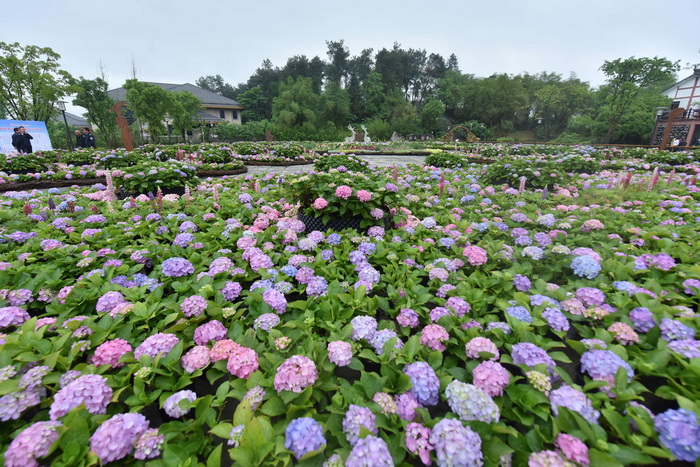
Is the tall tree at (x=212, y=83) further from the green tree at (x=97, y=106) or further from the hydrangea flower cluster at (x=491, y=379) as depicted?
the hydrangea flower cluster at (x=491, y=379)

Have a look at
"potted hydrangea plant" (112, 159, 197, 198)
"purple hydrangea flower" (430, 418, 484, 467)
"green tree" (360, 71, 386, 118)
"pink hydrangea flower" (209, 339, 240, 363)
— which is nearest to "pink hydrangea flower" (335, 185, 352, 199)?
"pink hydrangea flower" (209, 339, 240, 363)

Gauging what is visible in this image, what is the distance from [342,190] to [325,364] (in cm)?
186

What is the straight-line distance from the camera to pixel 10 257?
2.26 m

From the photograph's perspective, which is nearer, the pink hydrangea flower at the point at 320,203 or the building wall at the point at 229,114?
the pink hydrangea flower at the point at 320,203

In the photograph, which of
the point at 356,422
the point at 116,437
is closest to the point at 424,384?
the point at 356,422

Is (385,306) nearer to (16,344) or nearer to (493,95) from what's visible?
(16,344)

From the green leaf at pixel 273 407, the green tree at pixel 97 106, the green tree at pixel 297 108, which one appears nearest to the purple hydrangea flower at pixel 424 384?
the green leaf at pixel 273 407

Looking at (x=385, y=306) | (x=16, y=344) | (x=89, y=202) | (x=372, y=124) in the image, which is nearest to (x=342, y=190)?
(x=385, y=306)

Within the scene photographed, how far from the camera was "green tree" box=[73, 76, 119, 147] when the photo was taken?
19375 millimetres

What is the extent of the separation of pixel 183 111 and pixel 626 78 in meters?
34.6

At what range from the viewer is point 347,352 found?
1.29 metres

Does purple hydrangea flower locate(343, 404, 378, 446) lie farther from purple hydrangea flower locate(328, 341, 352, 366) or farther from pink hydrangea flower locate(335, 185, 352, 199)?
pink hydrangea flower locate(335, 185, 352, 199)

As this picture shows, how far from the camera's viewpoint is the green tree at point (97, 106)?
19375 mm

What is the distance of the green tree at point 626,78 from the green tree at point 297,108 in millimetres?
26755
